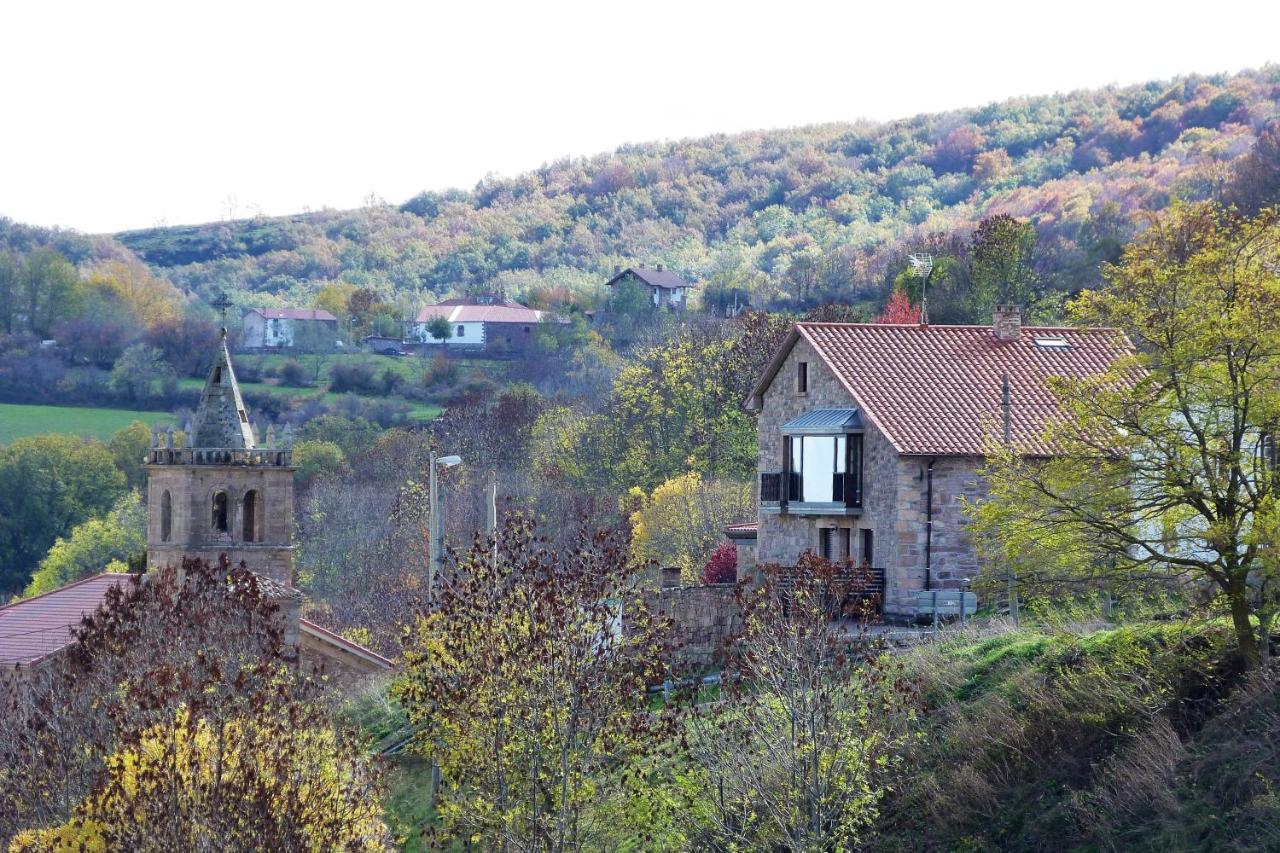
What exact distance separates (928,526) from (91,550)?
2388 inches

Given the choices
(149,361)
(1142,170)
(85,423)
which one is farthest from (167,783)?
(1142,170)

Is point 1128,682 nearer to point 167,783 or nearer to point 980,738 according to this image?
point 980,738

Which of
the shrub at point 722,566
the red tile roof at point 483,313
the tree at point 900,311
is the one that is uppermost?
the red tile roof at point 483,313

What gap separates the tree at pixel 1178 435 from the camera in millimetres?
26125

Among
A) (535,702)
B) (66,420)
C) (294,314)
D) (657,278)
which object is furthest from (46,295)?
(535,702)

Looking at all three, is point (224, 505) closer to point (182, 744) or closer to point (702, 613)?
point (702, 613)

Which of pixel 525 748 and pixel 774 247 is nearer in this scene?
pixel 525 748

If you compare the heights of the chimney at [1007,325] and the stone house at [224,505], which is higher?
the chimney at [1007,325]

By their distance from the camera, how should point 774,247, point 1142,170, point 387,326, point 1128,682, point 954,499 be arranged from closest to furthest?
point 1128,682 < point 954,499 < point 387,326 < point 1142,170 < point 774,247

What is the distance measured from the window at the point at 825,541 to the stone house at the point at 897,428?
30 millimetres

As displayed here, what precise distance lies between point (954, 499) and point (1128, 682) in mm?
13766

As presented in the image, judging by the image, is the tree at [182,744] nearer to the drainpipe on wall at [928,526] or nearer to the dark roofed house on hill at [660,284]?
the drainpipe on wall at [928,526]

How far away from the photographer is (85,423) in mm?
118500

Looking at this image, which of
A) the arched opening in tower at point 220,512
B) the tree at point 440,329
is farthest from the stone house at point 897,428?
the tree at point 440,329
